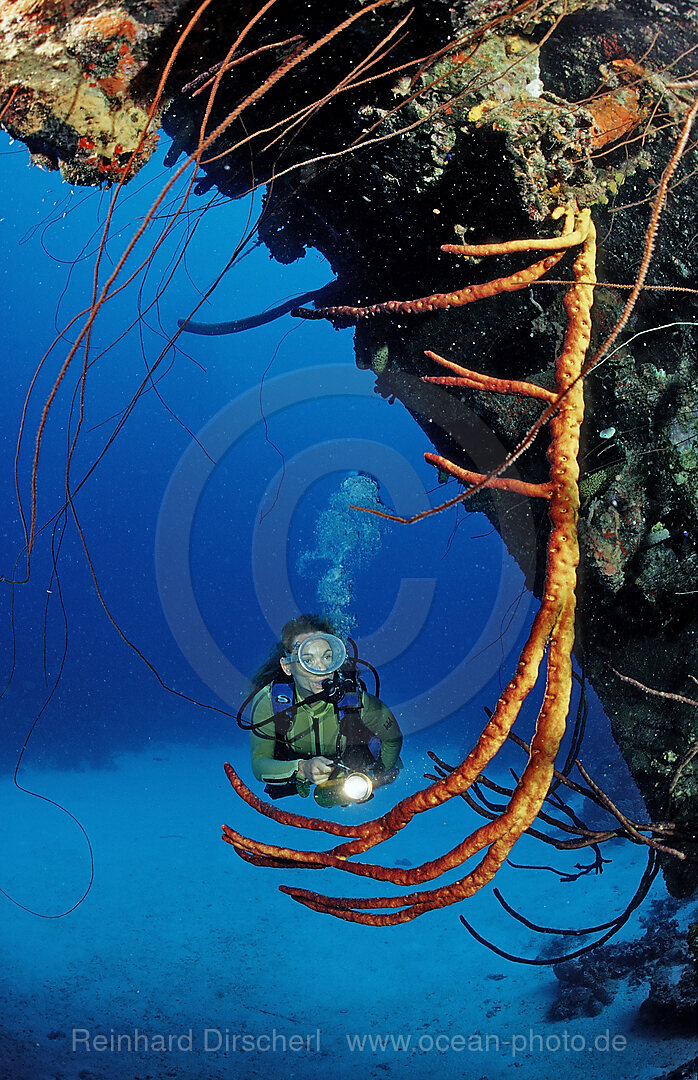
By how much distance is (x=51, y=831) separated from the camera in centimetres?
1162

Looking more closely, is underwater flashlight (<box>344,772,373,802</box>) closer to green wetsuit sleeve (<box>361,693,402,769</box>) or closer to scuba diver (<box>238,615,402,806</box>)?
scuba diver (<box>238,615,402,806</box>)

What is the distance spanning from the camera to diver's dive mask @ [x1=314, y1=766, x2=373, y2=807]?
123 inches

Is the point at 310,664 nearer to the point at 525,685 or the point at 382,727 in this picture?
the point at 382,727

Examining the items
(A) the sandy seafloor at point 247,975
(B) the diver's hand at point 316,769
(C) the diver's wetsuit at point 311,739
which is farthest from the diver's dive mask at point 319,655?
(A) the sandy seafloor at point 247,975

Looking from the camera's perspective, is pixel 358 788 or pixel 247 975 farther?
pixel 247 975

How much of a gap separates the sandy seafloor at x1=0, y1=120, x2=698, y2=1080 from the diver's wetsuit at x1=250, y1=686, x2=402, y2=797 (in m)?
1.16

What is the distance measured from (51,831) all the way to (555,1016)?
10925mm

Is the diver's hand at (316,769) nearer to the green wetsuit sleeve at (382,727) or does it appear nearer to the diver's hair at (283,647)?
the green wetsuit sleeve at (382,727)

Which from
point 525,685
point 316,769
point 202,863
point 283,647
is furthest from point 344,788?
point 202,863

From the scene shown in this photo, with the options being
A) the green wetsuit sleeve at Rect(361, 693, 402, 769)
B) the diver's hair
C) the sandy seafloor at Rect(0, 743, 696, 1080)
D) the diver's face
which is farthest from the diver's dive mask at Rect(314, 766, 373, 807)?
the sandy seafloor at Rect(0, 743, 696, 1080)

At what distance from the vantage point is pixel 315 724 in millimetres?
3715

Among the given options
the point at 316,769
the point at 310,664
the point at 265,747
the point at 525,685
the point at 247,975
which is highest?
the point at 310,664

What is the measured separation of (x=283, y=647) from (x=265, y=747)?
723 mm

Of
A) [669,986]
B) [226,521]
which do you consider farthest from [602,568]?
[226,521]
